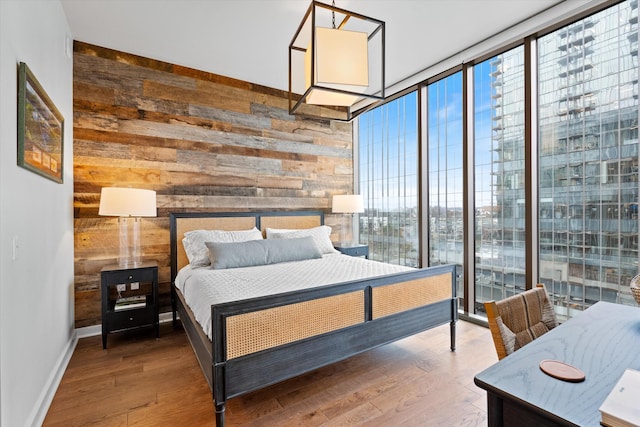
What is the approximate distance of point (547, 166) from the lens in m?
2.89

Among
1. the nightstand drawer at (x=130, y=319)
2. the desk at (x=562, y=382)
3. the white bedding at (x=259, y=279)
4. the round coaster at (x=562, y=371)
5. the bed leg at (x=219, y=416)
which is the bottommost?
the bed leg at (x=219, y=416)

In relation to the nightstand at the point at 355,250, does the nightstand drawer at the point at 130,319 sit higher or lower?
lower

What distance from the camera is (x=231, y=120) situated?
397cm

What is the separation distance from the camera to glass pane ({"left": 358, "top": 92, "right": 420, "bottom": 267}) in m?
4.19

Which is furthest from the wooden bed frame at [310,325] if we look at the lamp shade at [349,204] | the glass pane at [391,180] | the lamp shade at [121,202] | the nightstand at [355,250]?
the lamp shade at [349,204]

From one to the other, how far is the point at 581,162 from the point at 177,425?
3.60 meters

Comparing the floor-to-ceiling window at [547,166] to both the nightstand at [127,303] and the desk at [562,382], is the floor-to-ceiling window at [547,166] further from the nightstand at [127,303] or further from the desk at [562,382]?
the nightstand at [127,303]

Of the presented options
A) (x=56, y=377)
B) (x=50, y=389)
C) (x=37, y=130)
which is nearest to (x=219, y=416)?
(x=50, y=389)

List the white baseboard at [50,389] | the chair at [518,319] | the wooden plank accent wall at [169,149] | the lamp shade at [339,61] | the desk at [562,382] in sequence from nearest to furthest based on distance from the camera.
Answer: the desk at [562,382]
the chair at [518,319]
the white baseboard at [50,389]
the lamp shade at [339,61]
the wooden plank accent wall at [169,149]

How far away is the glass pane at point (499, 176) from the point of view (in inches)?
122

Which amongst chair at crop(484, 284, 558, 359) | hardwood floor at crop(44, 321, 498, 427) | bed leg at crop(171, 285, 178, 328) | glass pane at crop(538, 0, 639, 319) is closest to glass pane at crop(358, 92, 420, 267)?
glass pane at crop(538, 0, 639, 319)

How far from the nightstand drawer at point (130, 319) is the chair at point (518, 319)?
302cm

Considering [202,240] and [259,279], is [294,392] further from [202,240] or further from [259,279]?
[202,240]

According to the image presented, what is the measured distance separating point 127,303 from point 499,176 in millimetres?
3925
